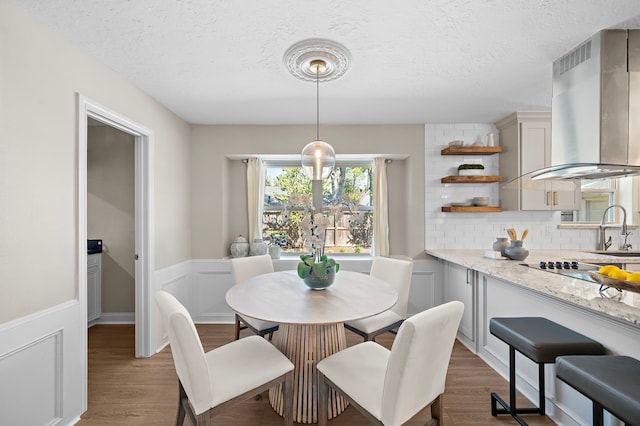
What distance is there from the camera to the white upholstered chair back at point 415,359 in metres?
1.16

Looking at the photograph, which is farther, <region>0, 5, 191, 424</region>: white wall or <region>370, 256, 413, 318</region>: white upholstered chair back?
<region>370, 256, 413, 318</region>: white upholstered chair back

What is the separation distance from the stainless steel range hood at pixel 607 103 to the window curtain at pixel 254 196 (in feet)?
10.1

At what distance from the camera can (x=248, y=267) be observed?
2828 mm

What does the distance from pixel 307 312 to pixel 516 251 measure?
83.3 inches

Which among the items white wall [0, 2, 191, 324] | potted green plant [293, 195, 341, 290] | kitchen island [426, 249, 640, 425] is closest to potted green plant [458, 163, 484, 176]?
kitchen island [426, 249, 640, 425]

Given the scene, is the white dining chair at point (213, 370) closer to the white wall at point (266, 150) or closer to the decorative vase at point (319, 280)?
the decorative vase at point (319, 280)

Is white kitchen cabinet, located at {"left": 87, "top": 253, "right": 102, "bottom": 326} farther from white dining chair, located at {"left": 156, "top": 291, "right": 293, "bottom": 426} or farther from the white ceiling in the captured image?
white dining chair, located at {"left": 156, "top": 291, "right": 293, "bottom": 426}

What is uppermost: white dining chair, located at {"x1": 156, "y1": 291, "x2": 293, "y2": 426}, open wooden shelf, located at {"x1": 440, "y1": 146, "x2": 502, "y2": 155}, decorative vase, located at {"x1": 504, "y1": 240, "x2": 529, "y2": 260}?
open wooden shelf, located at {"x1": 440, "y1": 146, "x2": 502, "y2": 155}

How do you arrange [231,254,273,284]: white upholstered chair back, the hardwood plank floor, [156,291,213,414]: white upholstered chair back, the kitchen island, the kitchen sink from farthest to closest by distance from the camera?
the kitchen sink
[231,254,273,284]: white upholstered chair back
the hardwood plank floor
the kitchen island
[156,291,213,414]: white upholstered chair back

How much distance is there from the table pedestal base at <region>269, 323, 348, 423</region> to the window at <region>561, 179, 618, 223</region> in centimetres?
355

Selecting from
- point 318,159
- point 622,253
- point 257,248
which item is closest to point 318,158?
point 318,159

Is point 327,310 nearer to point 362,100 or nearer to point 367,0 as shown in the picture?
point 367,0

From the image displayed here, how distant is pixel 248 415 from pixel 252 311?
907mm

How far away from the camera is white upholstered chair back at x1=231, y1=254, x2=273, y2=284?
274cm
